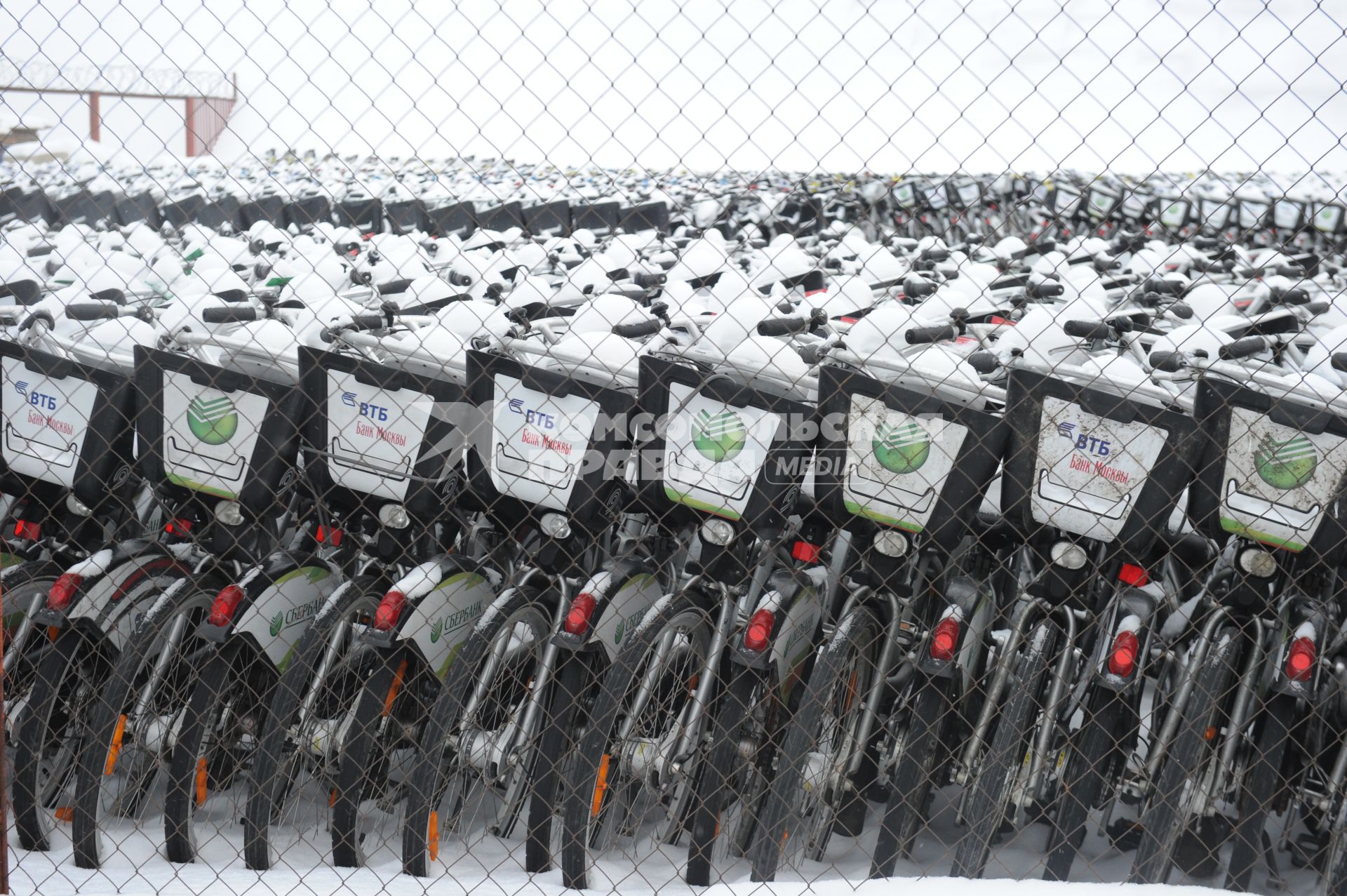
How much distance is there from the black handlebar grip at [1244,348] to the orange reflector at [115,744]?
97.7 inches

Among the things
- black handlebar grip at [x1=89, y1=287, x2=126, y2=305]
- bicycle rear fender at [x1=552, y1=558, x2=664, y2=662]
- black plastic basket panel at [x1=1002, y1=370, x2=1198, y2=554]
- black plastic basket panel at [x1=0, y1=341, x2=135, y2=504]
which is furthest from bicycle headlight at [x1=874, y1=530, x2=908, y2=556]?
black handlebar grip at [x1=89, y1=287, x2=126, y2=305]

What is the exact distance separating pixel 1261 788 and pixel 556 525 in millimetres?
1514

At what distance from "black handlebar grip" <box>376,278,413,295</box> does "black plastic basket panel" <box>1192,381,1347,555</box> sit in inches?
77.6

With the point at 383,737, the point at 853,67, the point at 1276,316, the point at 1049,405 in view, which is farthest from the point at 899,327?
the point at 853,67

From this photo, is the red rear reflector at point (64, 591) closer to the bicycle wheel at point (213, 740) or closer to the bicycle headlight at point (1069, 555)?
the bicycle wheel at point (213, 740)

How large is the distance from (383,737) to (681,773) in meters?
0.69

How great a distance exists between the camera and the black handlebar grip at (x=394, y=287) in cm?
305

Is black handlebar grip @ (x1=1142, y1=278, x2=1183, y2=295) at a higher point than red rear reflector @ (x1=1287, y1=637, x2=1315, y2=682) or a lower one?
higher

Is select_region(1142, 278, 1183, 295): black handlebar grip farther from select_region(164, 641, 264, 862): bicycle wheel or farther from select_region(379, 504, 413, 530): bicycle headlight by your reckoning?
select_region(164, 641, 264, 862): bicycle wheel

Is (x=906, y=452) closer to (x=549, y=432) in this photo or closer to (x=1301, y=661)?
(x=549, y=432)

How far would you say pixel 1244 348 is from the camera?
8.01 ft

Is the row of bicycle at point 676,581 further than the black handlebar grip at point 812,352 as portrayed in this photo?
No

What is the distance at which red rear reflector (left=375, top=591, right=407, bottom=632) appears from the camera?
2441mm

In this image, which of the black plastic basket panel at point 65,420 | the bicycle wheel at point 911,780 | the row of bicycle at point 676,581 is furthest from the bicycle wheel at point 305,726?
the bicycle wheel at point 911,780
